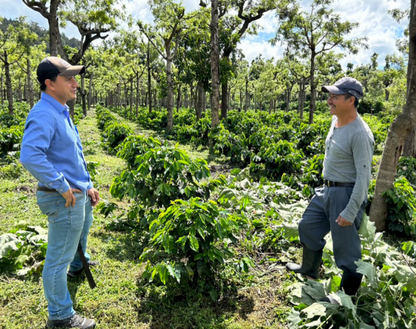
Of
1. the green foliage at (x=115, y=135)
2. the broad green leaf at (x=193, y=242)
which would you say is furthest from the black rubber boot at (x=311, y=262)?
the green foliage at (x=115, y=135)

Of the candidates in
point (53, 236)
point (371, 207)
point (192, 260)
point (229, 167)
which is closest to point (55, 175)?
point (53, 236)

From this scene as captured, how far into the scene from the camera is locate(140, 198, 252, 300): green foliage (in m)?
2.78

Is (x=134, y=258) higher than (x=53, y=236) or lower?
lower

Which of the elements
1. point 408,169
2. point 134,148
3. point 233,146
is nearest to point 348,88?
point 134,148

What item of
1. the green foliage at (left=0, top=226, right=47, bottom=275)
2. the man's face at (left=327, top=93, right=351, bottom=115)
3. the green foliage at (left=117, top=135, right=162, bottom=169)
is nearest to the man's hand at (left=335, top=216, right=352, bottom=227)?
the man's face at (left=327, top=93, right=351, bottom=115)

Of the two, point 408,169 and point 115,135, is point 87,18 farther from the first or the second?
point 408,169

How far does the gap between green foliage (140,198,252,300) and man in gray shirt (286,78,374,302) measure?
3.08 feet

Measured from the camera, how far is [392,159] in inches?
→ 173

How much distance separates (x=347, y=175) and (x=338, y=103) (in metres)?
0.64

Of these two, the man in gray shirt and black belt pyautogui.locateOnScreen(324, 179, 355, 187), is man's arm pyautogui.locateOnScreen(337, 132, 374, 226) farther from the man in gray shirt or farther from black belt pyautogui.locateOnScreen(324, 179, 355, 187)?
black belt pyautogui.locateOnScreen(324, 179, 355, 187)

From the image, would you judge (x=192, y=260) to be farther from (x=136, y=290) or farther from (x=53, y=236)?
(x=53, y=236)

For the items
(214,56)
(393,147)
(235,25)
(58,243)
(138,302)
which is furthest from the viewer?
(235,25)

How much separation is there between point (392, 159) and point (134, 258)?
3.93m

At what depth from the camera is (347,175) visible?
2648 millimetres
